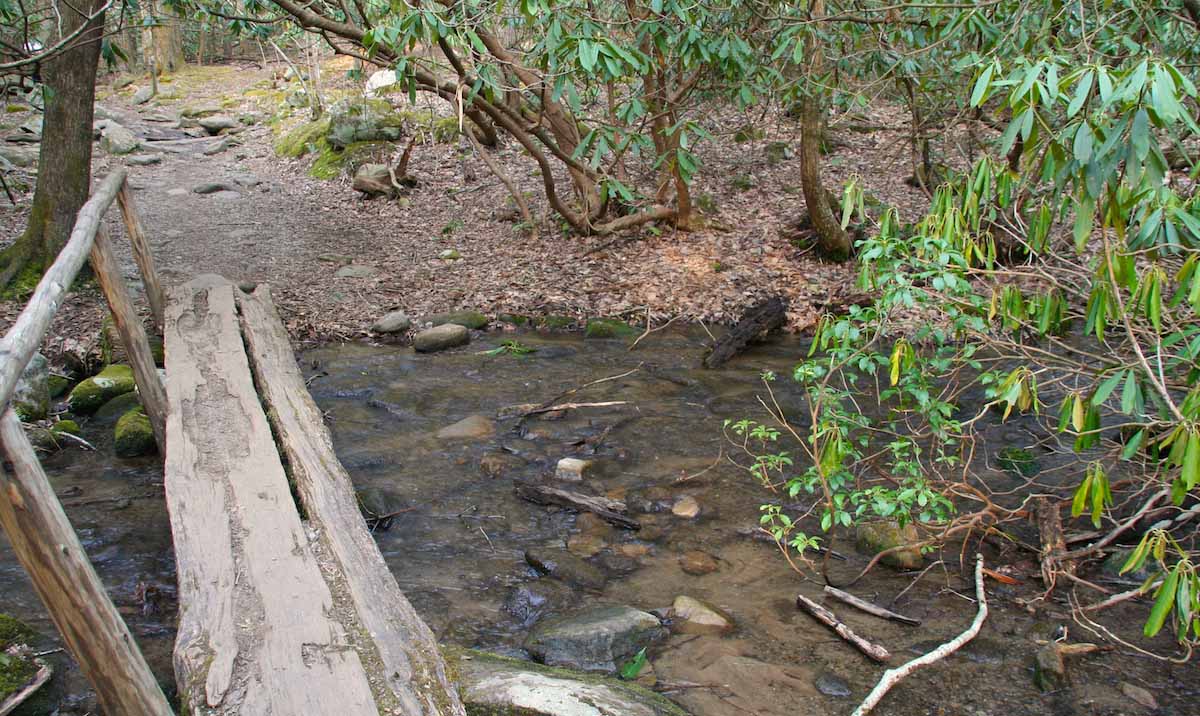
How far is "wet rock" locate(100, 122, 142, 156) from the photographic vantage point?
1307 cm

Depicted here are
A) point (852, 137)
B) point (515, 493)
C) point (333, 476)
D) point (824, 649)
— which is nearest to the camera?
point (824, 649)

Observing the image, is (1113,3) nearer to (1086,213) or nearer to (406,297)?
(1086,213)

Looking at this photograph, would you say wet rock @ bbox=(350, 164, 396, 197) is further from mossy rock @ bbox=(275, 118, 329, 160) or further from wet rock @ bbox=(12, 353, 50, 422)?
Result: wet rock @ bbox=(12, 353, 50, 422)

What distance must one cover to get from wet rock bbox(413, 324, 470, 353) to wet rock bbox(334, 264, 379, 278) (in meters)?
1.76

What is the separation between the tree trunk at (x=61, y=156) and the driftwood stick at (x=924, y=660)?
276 inches

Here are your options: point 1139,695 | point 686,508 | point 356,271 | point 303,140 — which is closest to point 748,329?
point 686,508

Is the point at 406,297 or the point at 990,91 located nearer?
the point at 990,91

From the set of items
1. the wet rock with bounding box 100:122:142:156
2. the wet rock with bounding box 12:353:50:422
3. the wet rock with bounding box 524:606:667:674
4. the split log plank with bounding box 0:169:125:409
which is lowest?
the wet rock with bounding box 524:606:667:674

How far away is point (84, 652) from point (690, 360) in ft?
16.7

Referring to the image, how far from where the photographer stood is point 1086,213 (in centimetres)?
224

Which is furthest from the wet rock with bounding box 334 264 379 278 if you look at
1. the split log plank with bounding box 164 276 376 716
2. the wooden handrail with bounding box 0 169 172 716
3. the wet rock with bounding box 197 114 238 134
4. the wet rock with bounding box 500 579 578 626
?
the wet rock with bounding box 197 114 238 134

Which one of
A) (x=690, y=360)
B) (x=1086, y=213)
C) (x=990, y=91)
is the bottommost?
(x=690, y=360)

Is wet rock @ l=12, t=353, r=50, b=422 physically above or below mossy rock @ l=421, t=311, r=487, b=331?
above

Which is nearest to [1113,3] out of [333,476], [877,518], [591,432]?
[877,518]
